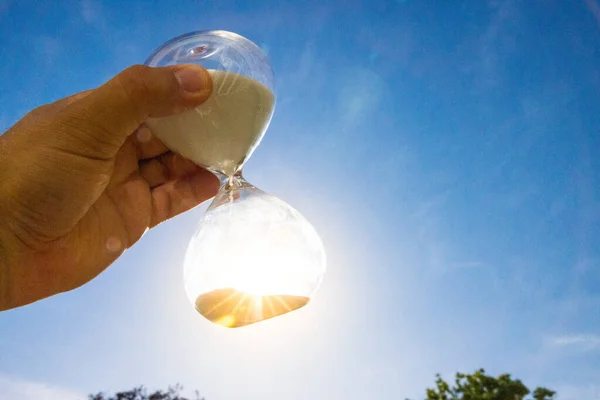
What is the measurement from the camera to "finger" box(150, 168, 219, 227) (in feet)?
12.4

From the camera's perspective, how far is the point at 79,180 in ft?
9.36

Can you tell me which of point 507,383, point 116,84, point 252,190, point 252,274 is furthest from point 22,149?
point 507,383

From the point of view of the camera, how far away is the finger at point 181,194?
12.4 ft

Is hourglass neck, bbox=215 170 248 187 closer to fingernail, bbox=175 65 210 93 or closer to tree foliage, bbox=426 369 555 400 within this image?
fingernail, bbox=175 65 210 93

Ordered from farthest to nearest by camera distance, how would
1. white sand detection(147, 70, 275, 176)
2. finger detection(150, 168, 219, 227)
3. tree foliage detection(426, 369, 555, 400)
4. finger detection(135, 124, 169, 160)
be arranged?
tree foliage detection(426, 369, 555, 400) → finger detection(150, 168, 219, 227) → finger detection(135, 124, 169, 160) → white sand detection(147, 70, 275, 176)

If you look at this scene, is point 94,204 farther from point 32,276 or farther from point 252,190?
point 252,190

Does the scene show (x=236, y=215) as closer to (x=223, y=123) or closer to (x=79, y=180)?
(x=223, y=123)

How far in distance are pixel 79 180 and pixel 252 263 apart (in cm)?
125

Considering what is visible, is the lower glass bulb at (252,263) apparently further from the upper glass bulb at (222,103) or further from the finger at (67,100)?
the finger at (67,100)

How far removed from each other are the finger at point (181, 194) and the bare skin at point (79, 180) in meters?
0.11

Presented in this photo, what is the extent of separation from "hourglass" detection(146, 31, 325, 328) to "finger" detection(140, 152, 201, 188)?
1163 mm

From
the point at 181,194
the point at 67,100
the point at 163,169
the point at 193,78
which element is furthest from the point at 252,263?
the point at 163,169

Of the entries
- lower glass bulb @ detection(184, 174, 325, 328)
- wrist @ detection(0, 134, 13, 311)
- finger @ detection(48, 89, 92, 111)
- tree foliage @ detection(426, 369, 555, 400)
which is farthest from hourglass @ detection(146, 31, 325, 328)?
tree foliage @ detection(426, 369, 555, 400)

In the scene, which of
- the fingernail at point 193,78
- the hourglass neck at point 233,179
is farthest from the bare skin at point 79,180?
the hourglass neck at point 233,179
